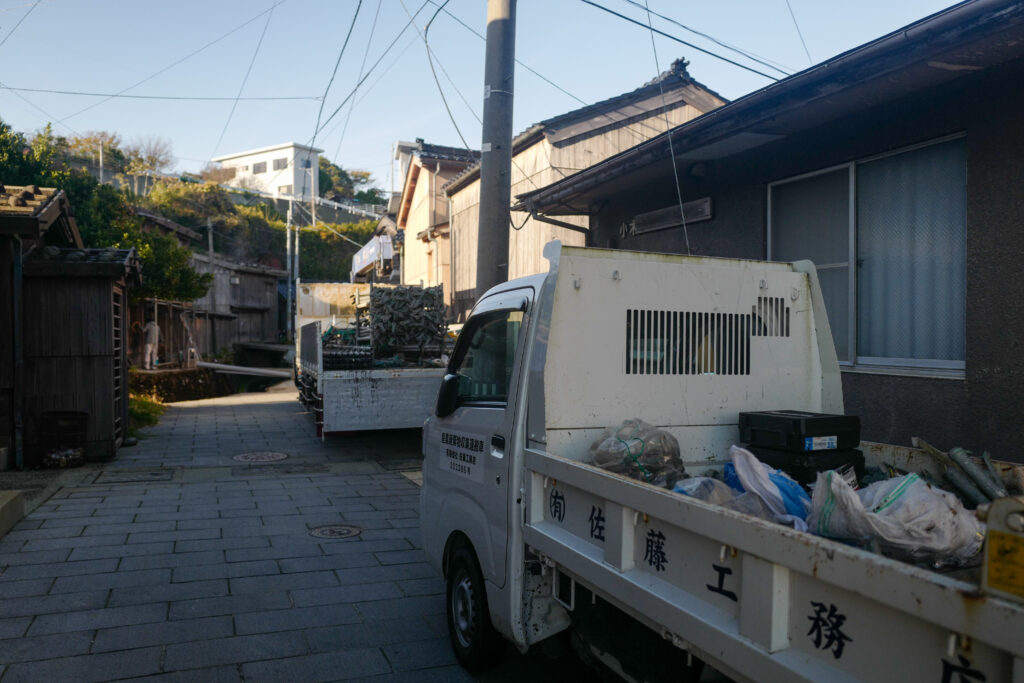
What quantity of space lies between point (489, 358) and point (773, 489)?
73.7 inches

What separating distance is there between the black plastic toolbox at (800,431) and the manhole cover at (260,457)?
8488 millimetres

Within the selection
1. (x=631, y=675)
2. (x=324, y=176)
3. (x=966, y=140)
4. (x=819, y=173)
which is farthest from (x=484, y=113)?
(x=324, y=176)

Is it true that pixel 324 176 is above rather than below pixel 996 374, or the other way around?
above

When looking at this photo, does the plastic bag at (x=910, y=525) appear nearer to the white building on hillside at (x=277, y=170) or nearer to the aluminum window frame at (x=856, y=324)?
the aluminum window frame at (x=856, y=324)

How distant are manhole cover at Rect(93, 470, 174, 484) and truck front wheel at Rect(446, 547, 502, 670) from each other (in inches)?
245

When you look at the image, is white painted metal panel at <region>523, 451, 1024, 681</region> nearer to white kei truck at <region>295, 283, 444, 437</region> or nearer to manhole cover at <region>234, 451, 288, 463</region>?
white kei truck at <region>295, 283, 444, 437</region>

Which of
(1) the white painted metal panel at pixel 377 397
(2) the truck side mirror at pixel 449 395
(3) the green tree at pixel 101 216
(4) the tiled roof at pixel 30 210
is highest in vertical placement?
(3) the green tree at pixel 101 216

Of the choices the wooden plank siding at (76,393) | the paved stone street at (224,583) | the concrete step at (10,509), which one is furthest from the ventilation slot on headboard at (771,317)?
the wooden plank siding at (76,393)

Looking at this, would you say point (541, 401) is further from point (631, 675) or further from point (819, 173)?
point (819, 173)

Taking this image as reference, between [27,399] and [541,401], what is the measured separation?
8848 millimetres

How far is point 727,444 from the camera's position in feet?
12.5

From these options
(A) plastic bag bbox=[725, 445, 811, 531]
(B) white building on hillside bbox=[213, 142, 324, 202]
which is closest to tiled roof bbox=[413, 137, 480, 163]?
(A) plastic bag bbox=[725, 445, 811, 531]

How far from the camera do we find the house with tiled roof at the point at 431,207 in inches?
897

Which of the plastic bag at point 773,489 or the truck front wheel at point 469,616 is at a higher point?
the plastic bag at point 773,489
